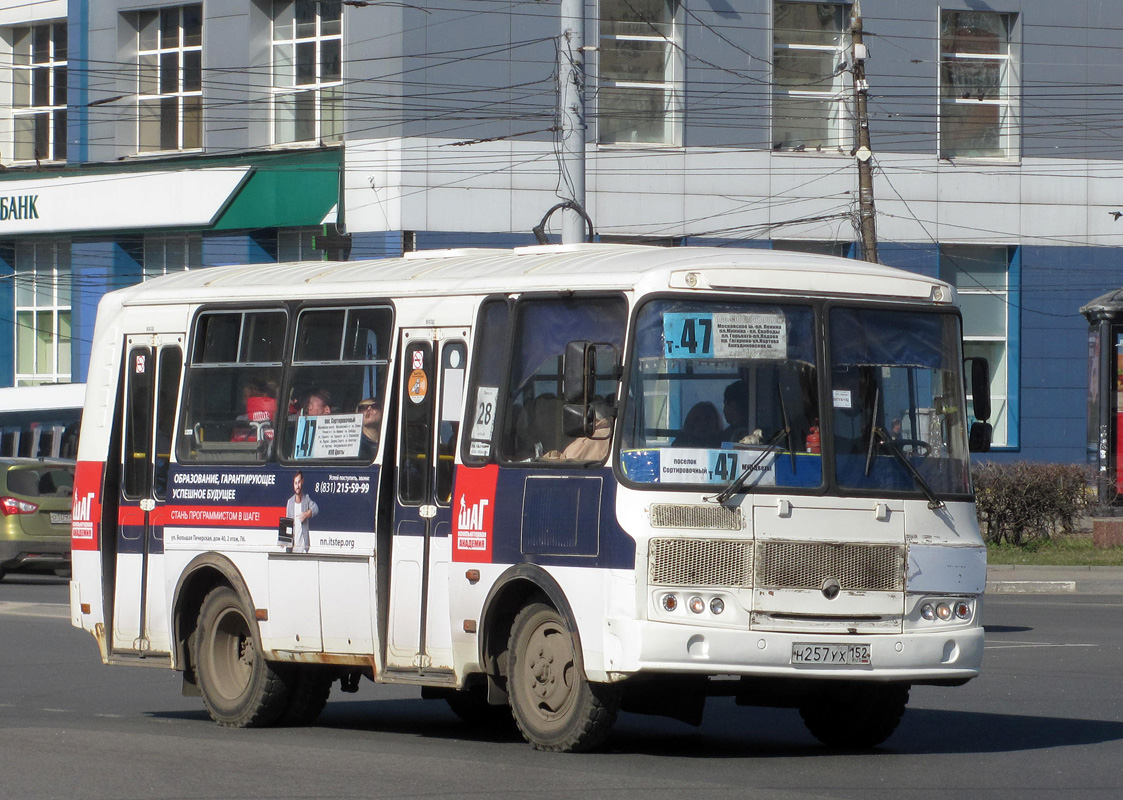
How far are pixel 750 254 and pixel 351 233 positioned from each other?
2478 centimetres

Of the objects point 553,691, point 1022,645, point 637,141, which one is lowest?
point 1022,645

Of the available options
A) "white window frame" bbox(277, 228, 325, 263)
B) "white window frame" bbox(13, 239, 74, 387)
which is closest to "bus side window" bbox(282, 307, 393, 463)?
"white window frame" bbox(277, 228, 325, 263)

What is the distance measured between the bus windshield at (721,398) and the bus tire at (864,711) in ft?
4.56

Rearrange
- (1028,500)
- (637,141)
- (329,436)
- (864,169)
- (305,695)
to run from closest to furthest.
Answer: (329,436)
(305,695)
(1028,500)
(864,169)
(637,141)

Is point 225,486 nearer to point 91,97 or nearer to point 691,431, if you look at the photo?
point 691,431

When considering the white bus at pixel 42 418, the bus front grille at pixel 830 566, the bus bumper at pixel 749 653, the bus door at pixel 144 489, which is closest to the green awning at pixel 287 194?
the white bus at pixel 42 418

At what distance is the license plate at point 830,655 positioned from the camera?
9008mm

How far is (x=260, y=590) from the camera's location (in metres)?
10.9

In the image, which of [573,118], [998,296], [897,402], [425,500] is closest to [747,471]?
[897,402]

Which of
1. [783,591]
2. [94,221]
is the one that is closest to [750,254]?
[783,591]

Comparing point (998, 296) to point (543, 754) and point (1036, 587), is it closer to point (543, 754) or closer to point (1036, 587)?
point (1036, 587)

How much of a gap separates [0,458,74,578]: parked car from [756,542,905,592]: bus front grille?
16.6 m

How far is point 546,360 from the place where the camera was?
9648 millimetres

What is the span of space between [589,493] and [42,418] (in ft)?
95.3
